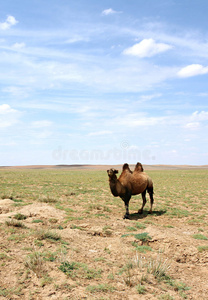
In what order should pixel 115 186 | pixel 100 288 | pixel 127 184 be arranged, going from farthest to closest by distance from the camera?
pixel 127 184 < pixel 115 186 < pixel 100 288

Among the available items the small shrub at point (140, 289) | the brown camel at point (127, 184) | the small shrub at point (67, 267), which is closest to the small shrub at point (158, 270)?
the small shrub at point (140, 289)

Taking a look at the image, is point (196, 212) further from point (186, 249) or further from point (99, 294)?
point (99, 294)

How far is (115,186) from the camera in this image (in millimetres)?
11719

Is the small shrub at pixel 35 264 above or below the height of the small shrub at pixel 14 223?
below

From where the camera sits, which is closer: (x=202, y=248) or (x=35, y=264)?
(x=35, y=264)

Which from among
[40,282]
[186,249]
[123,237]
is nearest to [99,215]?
[123,237]

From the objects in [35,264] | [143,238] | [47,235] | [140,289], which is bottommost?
[140,289]

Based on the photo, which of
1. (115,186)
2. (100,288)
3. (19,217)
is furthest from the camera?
(115,186)

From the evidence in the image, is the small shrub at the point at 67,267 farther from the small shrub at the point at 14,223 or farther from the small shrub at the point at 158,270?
the small shrub at the point at 14,223

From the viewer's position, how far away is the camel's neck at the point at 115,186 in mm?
11616

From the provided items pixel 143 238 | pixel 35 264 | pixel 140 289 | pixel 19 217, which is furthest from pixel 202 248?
pixel 19 217

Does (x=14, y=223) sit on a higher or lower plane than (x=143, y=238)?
higher

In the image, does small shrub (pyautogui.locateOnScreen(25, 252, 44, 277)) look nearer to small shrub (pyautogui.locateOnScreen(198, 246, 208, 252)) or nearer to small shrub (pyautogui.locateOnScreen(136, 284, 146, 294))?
small shrub (pyautogui.locateOnScreen(136, 284, 146, 294))

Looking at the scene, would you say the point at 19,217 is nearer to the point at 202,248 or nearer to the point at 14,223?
the point at 14,223
